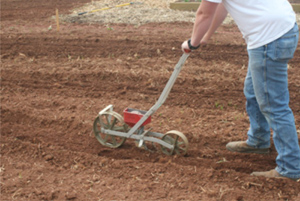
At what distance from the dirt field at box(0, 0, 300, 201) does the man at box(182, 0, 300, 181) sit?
351 millimetres

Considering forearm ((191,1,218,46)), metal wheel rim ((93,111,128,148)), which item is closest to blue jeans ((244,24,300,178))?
forearm ((191,1,218,46))

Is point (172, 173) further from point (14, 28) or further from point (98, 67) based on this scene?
point (14, 28)

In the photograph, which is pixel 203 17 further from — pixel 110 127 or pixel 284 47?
pixel 110 127

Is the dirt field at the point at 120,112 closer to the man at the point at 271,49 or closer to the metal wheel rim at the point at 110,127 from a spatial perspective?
the metal wheel rim at the point at 110,127

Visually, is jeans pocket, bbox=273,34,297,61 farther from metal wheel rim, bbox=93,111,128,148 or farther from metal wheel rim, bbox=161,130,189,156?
metal wheel rim, bbox=93,111,128,148

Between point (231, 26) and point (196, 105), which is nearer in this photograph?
point (196, 105)

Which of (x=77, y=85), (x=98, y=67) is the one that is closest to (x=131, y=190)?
(x=77, y=85)

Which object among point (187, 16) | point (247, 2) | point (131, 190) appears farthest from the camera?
point (187, 16)

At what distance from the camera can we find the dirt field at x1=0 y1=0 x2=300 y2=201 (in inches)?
131

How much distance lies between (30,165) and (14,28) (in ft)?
21.4

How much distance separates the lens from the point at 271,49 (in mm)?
2887

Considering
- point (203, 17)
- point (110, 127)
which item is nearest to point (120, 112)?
point (110, 127)

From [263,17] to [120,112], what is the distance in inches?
102

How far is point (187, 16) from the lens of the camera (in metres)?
10.6
